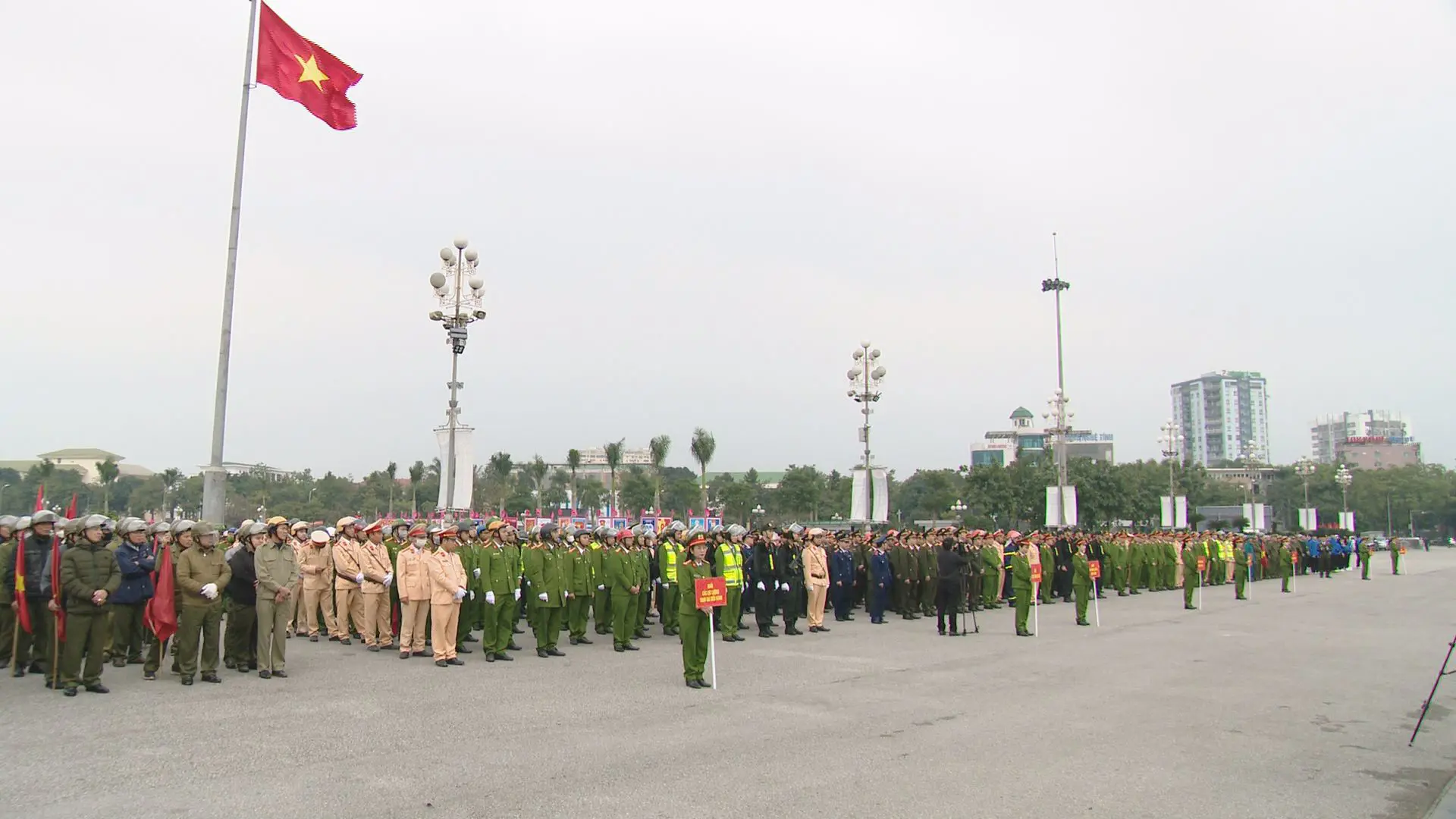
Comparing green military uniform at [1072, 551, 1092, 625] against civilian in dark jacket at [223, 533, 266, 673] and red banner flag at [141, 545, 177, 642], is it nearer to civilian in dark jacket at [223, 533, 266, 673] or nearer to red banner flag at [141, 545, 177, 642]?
civilian in dark jacket at [223, 533, 266, 673]

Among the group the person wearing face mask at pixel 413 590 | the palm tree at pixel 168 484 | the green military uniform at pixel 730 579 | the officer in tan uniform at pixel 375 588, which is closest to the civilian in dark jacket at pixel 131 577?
the officer in tan uniform at pixel 375 588

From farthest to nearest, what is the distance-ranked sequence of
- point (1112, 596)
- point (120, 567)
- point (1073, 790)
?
1. point (1112, 596)
2. point (120, 567)
3. point (1073, 790)

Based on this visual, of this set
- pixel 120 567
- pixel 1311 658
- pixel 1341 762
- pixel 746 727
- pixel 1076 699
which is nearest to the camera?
pixel 1341 762

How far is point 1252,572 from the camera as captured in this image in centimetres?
3494

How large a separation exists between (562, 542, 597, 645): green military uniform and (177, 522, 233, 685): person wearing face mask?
4.67 m

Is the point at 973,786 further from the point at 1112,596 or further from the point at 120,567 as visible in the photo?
the point at 1112,596

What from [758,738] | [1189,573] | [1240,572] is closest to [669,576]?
[758,738]

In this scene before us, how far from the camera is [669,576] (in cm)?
1459

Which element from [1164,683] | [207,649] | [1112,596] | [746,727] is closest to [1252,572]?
[1112,596]

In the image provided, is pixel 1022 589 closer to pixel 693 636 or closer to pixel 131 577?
pixel 693 636

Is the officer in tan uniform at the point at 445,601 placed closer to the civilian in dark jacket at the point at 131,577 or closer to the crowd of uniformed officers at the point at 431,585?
the crowd of uniformed officers at the point at 431,585

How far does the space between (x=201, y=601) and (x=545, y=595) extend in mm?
4328

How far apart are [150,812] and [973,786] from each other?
5372 mm

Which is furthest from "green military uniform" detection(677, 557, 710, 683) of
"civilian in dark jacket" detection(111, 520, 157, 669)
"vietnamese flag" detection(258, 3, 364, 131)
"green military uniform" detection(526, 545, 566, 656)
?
"vietnamese flag" detection(258, 3, 364, 131)
